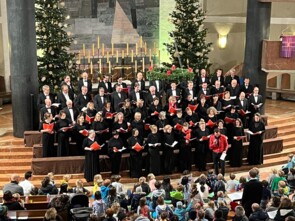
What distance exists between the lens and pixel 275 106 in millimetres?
19234

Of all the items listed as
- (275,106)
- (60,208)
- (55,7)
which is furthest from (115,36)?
(60,208)

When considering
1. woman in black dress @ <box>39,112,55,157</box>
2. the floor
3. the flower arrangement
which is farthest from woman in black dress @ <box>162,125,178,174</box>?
woman in black dress @ <box>39,112,55,157</box>

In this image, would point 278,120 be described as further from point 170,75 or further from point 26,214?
point 26,214

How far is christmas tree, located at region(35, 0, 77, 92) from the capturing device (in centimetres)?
1577

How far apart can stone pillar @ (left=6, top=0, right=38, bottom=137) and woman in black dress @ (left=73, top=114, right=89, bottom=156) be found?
1799 mm

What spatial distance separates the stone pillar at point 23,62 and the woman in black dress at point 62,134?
1.66 m

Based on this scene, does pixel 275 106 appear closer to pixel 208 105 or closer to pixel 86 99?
pixel 208 105

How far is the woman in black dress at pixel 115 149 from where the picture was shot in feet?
41.9

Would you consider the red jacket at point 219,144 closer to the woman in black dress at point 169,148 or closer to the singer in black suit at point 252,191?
Answer: the woman in black dress at point 169,148

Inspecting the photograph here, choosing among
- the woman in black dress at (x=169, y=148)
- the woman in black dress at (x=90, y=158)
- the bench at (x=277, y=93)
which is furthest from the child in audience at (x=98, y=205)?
the bench at (x=277, y=93)

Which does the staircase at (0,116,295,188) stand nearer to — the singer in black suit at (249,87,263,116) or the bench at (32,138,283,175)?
the bench at (32,138,283,175)

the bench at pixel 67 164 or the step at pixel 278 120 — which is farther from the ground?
the step at pixel 278 120

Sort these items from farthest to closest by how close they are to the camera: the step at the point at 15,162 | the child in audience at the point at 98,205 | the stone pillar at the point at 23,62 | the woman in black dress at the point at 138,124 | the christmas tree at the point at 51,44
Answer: the christmas tree at the point at 51,44, the stone pillar at the point at 23,62, the step at the point at 15,162, the woman in black dress at the point at 138,124, the child in audience at the point at 98,205

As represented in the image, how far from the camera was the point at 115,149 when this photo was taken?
12656 millimetres
